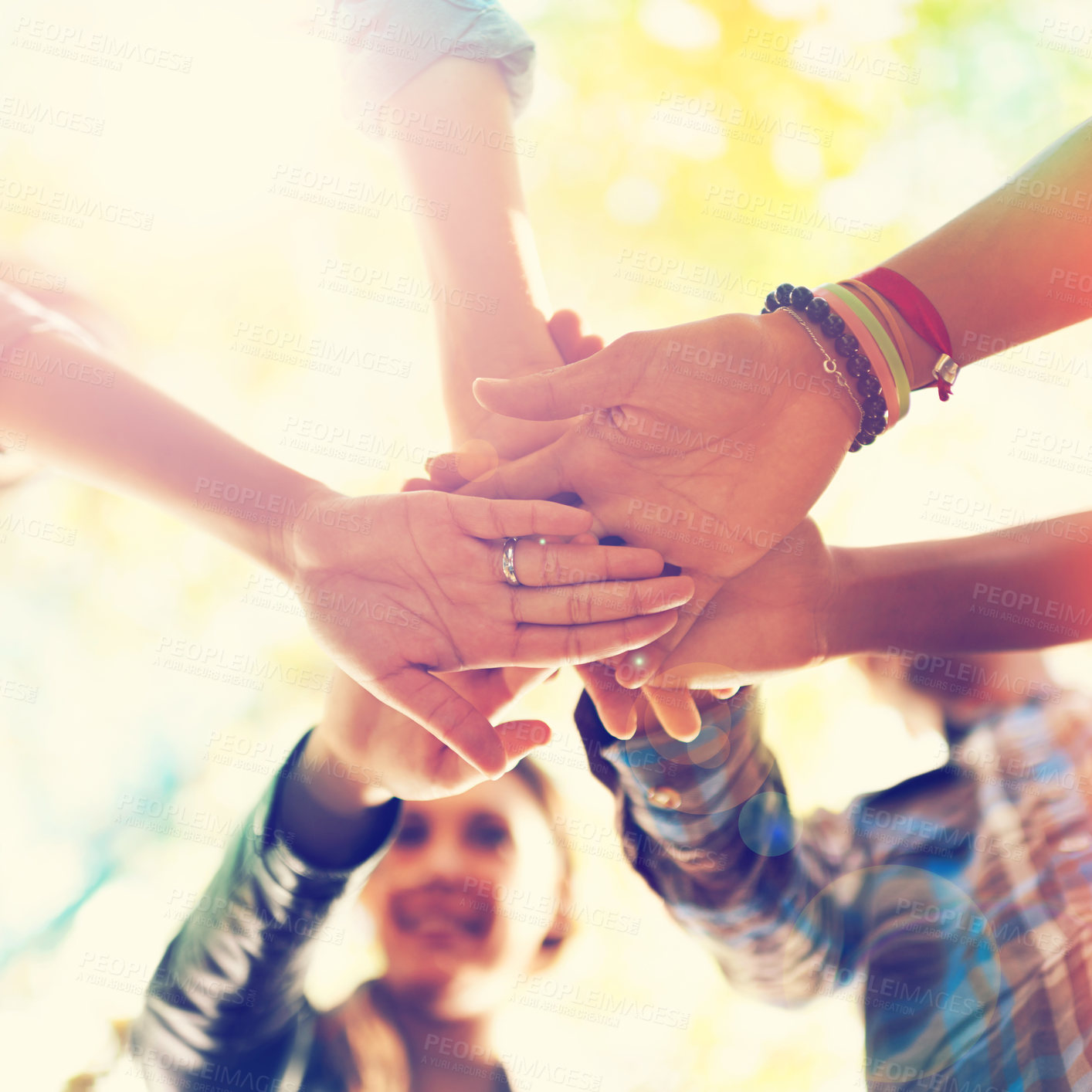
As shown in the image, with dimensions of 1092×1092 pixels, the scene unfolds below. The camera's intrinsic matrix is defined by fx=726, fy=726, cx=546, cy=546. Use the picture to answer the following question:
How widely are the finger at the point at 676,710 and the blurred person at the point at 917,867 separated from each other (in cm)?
7

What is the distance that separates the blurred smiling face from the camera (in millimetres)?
1734

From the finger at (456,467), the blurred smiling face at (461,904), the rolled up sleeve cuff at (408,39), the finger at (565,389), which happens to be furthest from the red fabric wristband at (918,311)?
the blurred smiling face at (461,904)

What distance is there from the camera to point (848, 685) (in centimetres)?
180

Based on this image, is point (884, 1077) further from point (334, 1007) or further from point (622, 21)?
point (622, 21)

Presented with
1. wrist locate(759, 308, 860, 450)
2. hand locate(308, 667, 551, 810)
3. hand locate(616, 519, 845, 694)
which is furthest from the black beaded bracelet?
hand locate(308, 667, 551, 810)

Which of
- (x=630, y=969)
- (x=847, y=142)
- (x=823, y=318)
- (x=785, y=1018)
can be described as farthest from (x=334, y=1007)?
(x=847, y=142)

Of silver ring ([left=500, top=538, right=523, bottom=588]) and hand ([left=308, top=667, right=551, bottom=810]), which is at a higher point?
silver ring ([left=500, top=538, right=523, bottom=588])

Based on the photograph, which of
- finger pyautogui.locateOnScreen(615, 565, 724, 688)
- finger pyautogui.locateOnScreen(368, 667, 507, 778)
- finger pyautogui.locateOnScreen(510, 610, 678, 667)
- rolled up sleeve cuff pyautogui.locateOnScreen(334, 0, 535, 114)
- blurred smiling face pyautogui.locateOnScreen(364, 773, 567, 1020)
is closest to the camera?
finger pyautogui.locateOnScreen(368, 667, 507, 778)

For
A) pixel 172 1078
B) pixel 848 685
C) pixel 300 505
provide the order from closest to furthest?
pixel 300 505, pixel 172 1078, pixel 848 685

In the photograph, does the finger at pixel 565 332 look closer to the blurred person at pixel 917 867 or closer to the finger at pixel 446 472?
the finger at pixel 446 472

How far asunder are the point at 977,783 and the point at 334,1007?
145cm

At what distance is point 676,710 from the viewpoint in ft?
3.85

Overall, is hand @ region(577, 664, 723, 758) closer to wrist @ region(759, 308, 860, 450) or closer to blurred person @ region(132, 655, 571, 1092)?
blurred person @ region(132, 655, 571, 1092)

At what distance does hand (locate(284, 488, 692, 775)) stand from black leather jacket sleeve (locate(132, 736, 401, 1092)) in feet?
1.52
